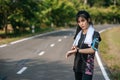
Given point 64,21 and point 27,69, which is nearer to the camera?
point 27,69

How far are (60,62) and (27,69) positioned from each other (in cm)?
281

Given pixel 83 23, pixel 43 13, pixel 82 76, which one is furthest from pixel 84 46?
pixel 43 13

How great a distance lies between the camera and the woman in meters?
5.87

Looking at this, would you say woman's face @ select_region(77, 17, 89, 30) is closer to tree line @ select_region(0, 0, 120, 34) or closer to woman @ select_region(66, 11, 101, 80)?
woman @ select_region(66, 11, 101, 80)

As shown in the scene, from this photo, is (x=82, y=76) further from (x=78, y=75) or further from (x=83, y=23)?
(x=83, y=23)

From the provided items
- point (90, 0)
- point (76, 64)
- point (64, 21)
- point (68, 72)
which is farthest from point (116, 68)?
point (90, 0)

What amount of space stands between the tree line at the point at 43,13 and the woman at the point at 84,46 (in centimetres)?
A: 3129

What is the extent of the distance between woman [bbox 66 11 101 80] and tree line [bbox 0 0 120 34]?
3129 cm

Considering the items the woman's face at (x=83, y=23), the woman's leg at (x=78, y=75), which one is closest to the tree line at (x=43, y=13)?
the woman's leg at (x=78, y=75)

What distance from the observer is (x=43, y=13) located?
203ft

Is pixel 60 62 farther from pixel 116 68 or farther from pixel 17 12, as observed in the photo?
pixel 17 12

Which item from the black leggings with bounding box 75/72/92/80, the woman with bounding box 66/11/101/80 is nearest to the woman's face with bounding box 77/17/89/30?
the woman with bounding box 66/11/101/80

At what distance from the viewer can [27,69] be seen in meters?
14.3

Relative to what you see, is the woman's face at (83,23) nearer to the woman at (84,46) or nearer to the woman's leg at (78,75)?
the woman at (84,46)
